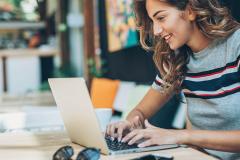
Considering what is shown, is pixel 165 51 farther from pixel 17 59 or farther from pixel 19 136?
pixel 17 59

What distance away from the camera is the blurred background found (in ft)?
11.4

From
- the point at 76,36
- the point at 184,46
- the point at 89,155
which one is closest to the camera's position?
the point at 89,155

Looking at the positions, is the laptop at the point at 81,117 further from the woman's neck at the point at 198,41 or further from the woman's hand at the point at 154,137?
the woman's neck at the point at 198,41

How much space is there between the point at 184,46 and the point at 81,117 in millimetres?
605

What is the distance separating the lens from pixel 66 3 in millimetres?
9648

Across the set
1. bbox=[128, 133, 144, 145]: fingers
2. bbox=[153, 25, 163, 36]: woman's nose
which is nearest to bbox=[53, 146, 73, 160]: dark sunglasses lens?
bbox=[128, 133, 144, 145]: fingers

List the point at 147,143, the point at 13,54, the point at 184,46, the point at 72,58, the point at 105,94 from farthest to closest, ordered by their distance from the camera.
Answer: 1. the point at 13,54
2. the point at 72,58
3. the point at 105,94
4. the point at 184,46
5. the point at 147,143

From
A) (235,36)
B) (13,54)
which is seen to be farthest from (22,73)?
(235,36)

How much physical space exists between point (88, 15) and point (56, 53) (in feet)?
10.6

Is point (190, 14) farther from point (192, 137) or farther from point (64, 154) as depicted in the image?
point (64, 154)

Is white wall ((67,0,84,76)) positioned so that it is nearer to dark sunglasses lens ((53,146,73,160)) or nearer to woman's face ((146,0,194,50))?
woman's face ((146,0,194,50))

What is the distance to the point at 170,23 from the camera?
5.59ft

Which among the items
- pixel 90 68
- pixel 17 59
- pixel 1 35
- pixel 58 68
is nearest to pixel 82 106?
pixel 90 68

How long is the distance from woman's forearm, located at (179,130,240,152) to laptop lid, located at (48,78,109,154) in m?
0.28
